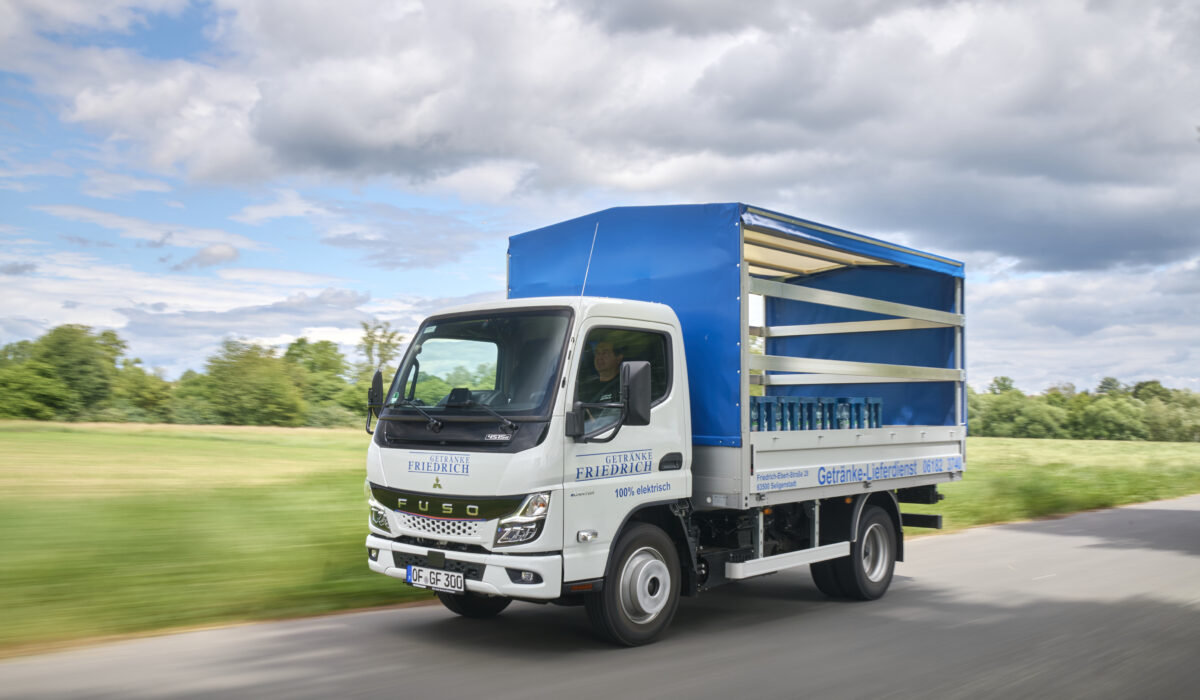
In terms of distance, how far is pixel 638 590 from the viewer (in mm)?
6133

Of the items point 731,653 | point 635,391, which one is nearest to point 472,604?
point 731,653

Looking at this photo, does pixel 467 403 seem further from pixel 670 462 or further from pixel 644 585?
pixel 644 585

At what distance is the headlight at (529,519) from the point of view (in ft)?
18.5

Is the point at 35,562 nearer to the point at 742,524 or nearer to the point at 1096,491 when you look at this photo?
the point at 742,524

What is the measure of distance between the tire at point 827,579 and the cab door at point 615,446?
222 centimetres

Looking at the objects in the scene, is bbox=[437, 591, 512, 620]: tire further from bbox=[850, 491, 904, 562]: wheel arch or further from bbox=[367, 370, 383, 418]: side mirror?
bbox=[850, 491, 904, 562]: wheel arch

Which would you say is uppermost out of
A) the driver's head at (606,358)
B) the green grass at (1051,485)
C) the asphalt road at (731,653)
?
the driver's head at (606,358)

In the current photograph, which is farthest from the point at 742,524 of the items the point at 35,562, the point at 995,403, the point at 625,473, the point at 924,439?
the point at 995,403

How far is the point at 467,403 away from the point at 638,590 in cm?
163

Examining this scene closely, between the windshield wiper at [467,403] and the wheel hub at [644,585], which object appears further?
the wheel hub at [644,585]

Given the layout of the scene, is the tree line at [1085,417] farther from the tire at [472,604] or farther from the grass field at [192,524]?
the tire at [472,604]

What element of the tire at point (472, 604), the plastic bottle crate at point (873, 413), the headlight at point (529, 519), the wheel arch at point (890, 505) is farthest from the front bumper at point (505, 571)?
the plastic bottle crate at point (873, 413)

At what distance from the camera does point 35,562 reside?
7855mm

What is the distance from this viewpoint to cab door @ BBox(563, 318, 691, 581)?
5789 millimetres
